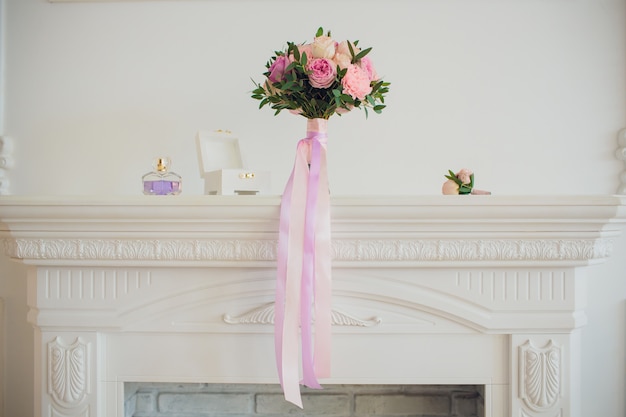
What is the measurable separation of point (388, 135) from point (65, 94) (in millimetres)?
1045

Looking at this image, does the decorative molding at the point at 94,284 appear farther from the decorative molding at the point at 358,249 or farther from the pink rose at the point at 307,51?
the pink rose at the point at 307,51

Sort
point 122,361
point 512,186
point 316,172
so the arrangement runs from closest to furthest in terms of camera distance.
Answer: point 316,172 → point 122,361 → point 512,186

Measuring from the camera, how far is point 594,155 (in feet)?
5.44

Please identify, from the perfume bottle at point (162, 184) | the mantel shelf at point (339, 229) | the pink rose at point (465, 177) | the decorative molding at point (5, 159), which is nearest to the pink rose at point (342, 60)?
the mantel shelf at point (339, 229)

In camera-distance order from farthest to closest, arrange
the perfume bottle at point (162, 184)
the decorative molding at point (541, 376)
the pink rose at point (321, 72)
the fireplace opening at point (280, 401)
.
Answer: the fireplace opening at point (280, 401), the perfume bottle at point (162, 184), the decorative molding at point (541, 376), the pink rose at point (321, 72)

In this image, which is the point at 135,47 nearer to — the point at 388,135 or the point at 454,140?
the point at 388,135

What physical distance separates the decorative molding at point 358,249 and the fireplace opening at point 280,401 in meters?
0.52

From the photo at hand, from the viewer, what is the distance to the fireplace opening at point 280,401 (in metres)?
1.59

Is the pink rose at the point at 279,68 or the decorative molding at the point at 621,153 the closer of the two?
the pink rose at the point at 279,68

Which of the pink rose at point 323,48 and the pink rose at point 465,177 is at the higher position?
the pink rose at point 323,48

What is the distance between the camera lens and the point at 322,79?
120 cm

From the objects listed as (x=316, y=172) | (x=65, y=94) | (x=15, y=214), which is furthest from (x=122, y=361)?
(x=65, y=94)

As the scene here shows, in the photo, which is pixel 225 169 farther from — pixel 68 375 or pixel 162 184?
pixel 68 375

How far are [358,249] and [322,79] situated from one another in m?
0.41
